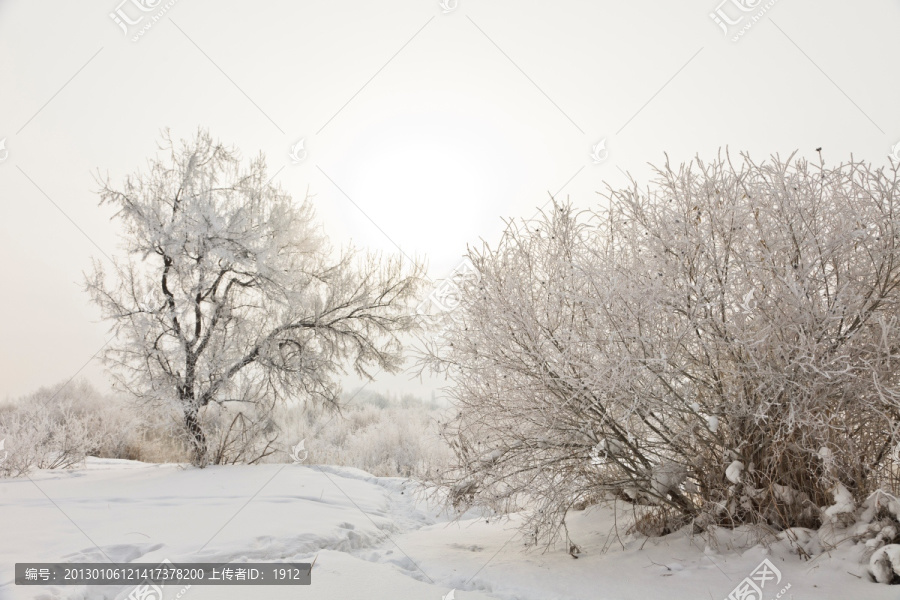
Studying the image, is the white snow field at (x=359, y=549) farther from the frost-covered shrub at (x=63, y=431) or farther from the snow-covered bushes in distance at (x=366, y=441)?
the snow-covered bushes in distance at (x=366, y=441)

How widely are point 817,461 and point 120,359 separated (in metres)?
9.17

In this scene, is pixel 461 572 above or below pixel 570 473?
below

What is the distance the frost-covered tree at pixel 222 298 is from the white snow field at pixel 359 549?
7.66 feet

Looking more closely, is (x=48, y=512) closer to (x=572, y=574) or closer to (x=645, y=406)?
(x=572, y=574)

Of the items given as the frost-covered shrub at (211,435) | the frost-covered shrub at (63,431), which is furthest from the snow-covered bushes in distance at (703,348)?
the frost-covered shrub at (63,431)

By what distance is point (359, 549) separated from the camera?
170 inches

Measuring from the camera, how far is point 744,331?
3.22 metres

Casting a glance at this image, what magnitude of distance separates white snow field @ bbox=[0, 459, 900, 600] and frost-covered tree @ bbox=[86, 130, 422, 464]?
233 cm

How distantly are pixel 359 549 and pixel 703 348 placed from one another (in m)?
3.15

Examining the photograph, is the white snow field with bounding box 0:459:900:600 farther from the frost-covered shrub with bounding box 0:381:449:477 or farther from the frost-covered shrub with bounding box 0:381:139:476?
the frost-covered shrub with bounding box 0:381:139:476

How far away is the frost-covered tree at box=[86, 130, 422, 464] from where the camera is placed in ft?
26.9

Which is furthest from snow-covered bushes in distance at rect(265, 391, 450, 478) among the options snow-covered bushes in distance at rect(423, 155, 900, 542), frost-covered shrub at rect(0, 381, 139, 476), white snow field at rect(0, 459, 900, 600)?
snow-covered bushes in distance at rect(423, 155, 900, 542)

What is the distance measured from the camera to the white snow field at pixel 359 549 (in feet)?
9.88

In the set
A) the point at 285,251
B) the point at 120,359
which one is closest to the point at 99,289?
the point at 120,359
